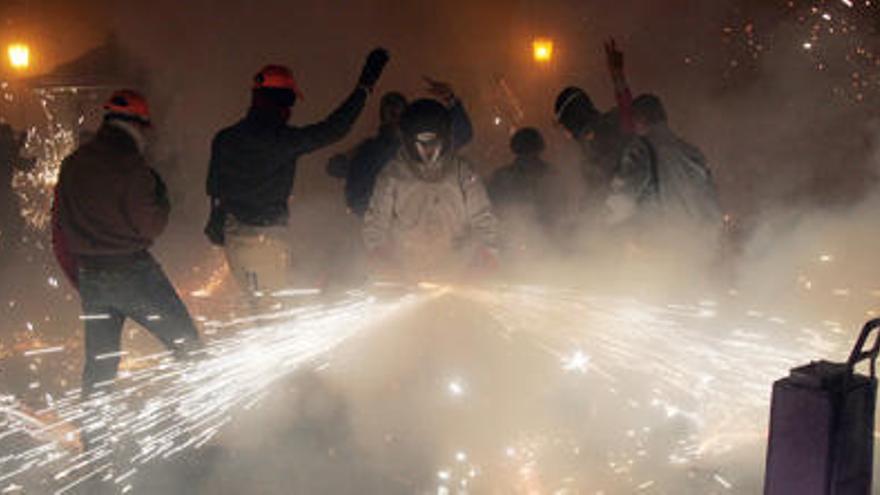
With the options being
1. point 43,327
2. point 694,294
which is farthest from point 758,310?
point 43,327

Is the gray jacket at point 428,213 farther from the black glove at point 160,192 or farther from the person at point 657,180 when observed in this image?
the black glove at point 160,192

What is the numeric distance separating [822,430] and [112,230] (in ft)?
13.0

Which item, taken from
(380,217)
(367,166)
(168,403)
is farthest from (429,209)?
(168,403)

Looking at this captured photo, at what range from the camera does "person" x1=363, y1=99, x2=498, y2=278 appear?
5824 millimetres

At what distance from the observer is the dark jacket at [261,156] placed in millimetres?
5871

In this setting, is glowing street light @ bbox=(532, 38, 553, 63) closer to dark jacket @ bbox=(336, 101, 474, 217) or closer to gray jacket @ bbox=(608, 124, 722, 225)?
dark jacket @ bbox=(336, 101, 474, 217)

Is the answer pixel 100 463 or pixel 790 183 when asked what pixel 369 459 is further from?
pixel 790 183

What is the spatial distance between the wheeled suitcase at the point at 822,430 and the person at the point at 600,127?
2755mm

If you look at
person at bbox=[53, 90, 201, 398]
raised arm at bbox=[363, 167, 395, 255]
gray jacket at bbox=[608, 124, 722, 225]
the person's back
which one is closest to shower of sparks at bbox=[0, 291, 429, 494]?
person at bbox=[53, 90, 201, 398]

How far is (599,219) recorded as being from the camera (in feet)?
20.4

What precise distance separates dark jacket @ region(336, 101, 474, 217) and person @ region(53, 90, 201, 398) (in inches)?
65.5

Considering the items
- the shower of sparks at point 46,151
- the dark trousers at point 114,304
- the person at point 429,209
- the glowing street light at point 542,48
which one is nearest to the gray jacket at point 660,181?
the person at point 429,209

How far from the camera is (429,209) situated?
19.6ft

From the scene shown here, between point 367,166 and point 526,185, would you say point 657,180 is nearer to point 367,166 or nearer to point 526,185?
point 526,185
